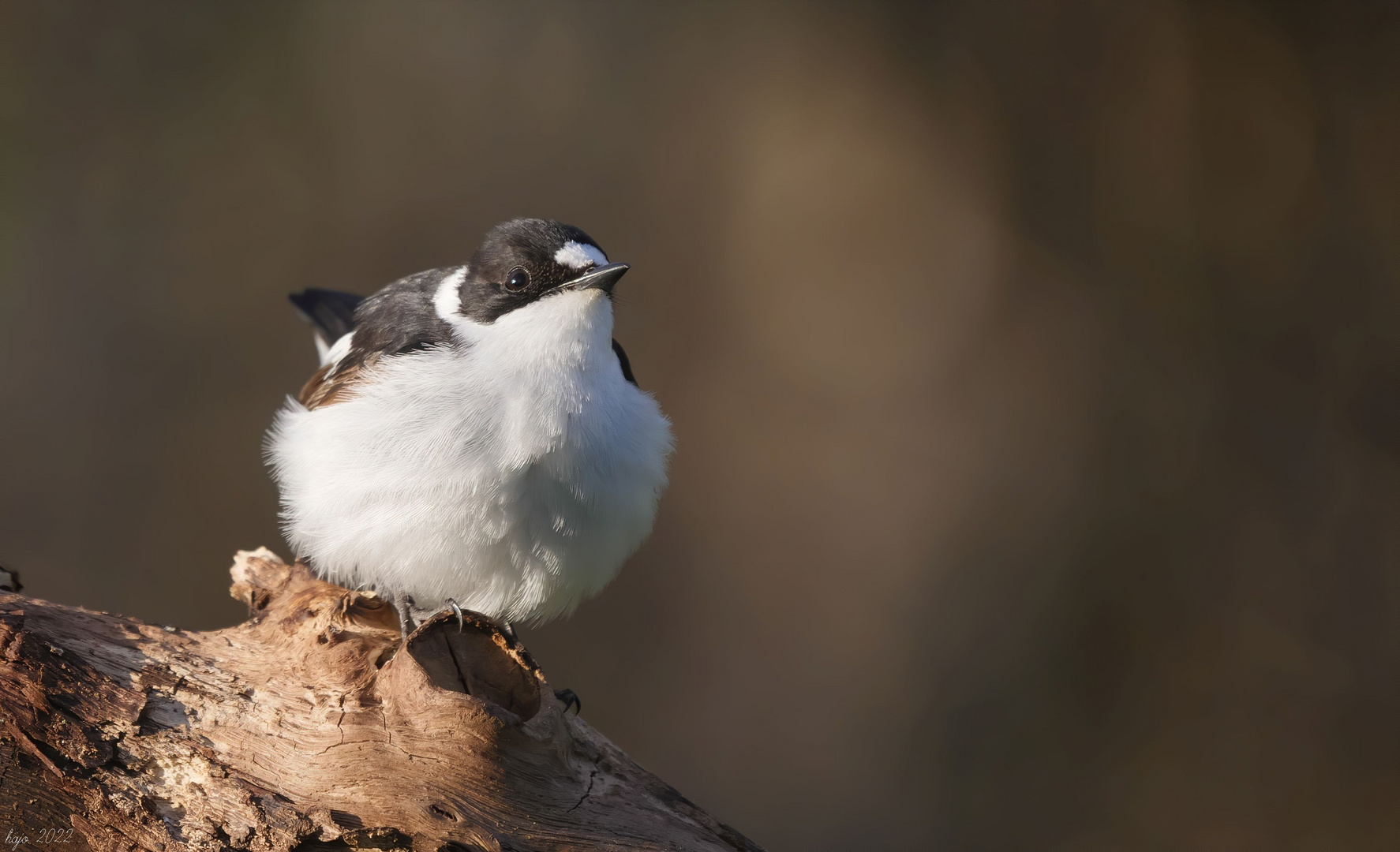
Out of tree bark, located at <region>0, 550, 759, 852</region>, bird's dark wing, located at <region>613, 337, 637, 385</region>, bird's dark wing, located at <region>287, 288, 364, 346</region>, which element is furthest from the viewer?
bird's dark wing, located at <region>287, 288, 364, 346</region>

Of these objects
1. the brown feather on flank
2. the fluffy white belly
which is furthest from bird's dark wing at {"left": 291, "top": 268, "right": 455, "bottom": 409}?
the fluffy white belly

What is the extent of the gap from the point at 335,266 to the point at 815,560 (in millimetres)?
4232

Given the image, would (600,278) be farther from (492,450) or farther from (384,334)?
(384,334)

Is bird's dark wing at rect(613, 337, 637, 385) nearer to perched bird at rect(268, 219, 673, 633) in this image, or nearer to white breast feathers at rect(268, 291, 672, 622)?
perched bird at rect(268, 219, 673, 633)

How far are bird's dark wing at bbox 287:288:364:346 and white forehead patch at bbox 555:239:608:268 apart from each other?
7.07 ft

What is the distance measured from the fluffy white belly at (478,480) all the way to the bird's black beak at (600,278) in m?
0.23

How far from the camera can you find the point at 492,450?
3.50m

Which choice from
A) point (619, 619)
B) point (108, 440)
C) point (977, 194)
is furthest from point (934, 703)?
point (108, 440)

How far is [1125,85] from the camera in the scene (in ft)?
23.0

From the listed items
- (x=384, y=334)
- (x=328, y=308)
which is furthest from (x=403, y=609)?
(x=328, y=308)

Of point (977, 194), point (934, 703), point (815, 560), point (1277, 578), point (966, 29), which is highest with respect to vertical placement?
point (966, 29)

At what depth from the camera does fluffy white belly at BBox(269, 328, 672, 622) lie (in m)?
3.50

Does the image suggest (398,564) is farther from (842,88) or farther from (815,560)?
(842,88)

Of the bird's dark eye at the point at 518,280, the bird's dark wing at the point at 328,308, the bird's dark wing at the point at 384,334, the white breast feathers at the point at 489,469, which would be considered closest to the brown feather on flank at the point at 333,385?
the bird's dark wing at the point at 384,334
